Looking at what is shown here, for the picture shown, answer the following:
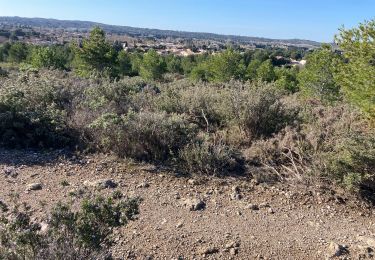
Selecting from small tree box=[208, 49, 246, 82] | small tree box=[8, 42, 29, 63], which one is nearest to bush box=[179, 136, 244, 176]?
small tree box=[208, 49, 246, 82]

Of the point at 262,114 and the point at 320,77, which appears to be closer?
the point at 262,114

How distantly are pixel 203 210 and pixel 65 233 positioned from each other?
73.1 inches

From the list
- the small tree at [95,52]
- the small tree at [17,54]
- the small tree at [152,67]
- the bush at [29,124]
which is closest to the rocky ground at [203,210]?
the bush at [29,124]

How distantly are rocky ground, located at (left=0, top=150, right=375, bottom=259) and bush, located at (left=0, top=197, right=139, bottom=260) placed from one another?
0.39 m

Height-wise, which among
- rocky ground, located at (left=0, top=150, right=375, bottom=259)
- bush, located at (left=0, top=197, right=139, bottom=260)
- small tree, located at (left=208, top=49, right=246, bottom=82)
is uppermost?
bush, located at (left=0, top=197, right=139, bottom=260)

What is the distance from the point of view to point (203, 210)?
13.2 feet

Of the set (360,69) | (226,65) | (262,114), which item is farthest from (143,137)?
(226,65)

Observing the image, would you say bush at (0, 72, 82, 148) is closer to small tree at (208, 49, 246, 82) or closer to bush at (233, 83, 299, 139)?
bush at (233, 83, 299, 139)

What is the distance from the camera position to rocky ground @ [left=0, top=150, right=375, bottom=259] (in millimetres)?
3385

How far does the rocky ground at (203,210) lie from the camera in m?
3.38

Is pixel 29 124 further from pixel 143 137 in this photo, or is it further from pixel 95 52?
pixel 95 52

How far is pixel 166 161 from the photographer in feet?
16.9

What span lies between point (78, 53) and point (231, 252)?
2180 cm

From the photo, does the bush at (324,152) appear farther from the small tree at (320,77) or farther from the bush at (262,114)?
the small tree at (320,77)
